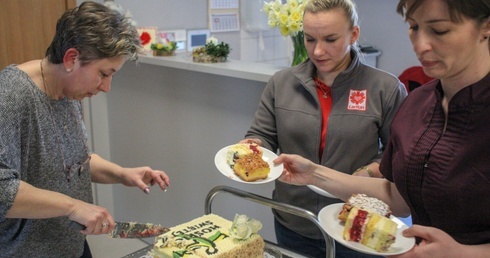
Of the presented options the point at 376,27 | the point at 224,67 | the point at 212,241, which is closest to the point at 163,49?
the point at 224,67

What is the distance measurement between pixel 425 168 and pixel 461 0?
33cm

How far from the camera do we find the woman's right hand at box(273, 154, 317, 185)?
1.34 m

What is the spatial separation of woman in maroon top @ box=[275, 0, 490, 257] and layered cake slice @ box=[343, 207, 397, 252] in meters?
0.05

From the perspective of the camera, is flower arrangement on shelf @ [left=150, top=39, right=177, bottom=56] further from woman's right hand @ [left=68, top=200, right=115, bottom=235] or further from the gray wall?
woman's right hand @ [left=68, top=200, right=115, bottom=235]

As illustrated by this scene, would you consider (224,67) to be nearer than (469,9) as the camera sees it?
No

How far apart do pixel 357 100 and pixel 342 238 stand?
544 millimetres

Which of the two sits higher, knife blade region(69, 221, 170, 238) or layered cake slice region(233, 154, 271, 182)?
layered cake slice region(233, 154, 271, 182)

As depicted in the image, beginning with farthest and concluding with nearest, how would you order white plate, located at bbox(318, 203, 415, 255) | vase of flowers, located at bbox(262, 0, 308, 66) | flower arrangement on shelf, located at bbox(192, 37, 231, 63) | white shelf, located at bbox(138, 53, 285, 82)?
1. flower arrangement on shelf, located at bbox(192, 37, 231, 63)
2. white shelf, located at bbox(138, 53, 285, 82)
3. vase of flowers, located at bbox(262, 0, 308, 66)
4. white plate, located at bbox(318, 203, 415, 255)

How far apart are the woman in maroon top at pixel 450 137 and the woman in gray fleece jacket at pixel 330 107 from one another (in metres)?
0.40

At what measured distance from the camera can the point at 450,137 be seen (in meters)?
0.95

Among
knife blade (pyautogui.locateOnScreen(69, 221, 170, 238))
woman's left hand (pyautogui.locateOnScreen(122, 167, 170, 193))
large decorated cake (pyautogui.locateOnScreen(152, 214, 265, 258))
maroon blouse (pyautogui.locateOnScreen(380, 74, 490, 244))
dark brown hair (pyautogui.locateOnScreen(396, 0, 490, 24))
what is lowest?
knife blade (pyautogui.locateOnScreen(69, 221, 170, 238))

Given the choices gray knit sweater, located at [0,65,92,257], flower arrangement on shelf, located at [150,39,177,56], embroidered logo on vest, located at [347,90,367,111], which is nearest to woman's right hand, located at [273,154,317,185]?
embroidered logo on vest, located at [347,90,367,111]

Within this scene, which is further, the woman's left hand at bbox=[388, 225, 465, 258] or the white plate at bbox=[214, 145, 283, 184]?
the white plate at bbox=[214, 145, 283, 184]

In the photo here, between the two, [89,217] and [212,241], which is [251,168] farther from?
[89,217]
